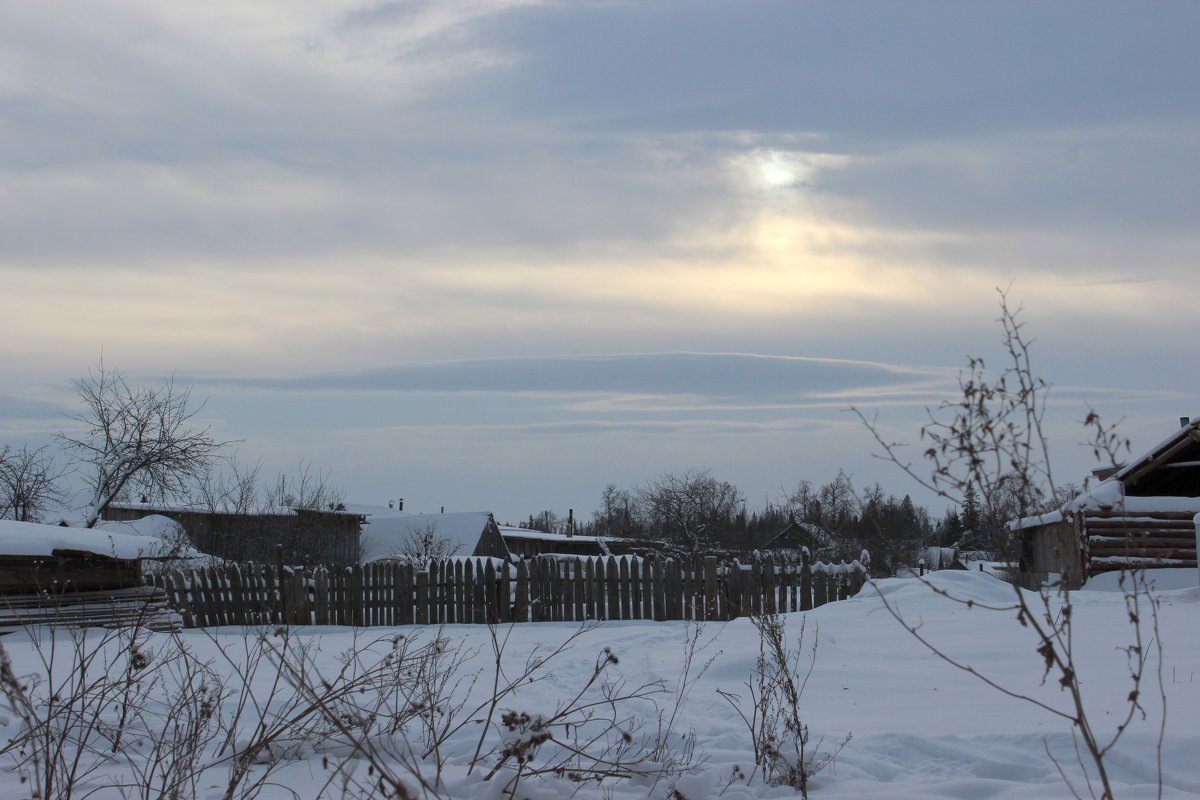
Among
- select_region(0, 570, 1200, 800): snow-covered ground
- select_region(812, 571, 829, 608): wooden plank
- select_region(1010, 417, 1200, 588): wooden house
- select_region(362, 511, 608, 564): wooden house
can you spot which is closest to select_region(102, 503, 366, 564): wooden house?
select_region(362, 511, 608, 564): wooden house

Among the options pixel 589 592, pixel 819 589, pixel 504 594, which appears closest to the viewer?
pixel 589 592

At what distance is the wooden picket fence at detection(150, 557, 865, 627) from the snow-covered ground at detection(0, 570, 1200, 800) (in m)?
3.76

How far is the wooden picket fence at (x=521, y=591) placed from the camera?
48.7ft

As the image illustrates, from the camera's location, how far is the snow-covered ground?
4395 mm

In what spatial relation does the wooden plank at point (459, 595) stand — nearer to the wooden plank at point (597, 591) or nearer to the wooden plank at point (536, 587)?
the wooden plank at point (536, 587)

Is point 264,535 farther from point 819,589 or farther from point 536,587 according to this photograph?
point 819,589

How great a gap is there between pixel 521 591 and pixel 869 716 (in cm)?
898

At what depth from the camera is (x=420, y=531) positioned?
41.1 meters

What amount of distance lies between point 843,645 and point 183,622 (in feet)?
36.4

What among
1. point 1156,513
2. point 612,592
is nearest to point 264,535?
point 612,592

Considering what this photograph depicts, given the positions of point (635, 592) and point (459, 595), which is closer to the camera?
point (635, 592)

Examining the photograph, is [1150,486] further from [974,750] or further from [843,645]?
[974,750]

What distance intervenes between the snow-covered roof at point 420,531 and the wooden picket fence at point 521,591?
24.6 m

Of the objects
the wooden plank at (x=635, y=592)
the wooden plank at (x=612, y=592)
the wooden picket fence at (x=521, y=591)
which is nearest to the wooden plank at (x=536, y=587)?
the wooden picket fence at (x=521, y=591)
